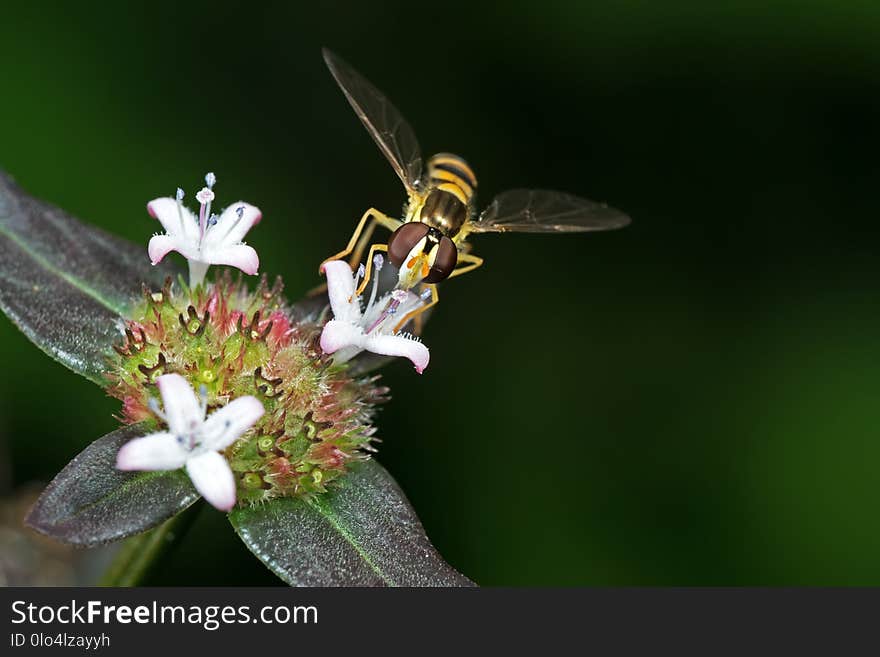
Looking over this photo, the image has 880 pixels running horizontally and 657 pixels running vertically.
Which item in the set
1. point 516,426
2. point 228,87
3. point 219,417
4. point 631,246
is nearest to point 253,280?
point 228,87

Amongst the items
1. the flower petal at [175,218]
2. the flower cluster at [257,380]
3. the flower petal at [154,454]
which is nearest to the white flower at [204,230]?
the flower petal at [175,218]

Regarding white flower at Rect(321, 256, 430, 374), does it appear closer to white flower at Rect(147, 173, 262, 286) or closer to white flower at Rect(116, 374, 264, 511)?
white flower at Rect(147, 173, 262, 286)

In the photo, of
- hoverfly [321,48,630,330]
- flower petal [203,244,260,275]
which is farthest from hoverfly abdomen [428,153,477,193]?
flower petal [203,244,260,275]

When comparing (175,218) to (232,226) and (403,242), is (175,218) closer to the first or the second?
(232,226)

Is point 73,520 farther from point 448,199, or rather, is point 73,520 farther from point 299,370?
point 448,199

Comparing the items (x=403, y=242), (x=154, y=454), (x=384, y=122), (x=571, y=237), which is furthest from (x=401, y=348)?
(x=571, y=237)

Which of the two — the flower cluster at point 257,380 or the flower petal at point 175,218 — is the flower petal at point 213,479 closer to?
the flower cluster at point 257,380
